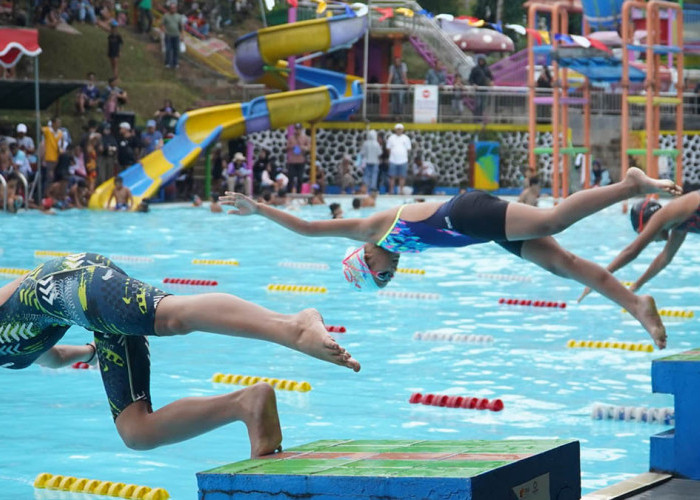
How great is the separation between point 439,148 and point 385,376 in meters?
21.7

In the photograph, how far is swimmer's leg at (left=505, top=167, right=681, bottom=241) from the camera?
5.64m

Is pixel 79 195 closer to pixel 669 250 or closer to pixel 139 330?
pixel 669 250

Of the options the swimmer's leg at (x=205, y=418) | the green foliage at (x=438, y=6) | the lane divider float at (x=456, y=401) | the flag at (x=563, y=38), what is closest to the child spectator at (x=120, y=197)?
the flag at (x=563, y=38)

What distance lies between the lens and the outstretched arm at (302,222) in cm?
529

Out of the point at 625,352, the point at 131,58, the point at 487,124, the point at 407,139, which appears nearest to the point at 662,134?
A: the point at 487,124

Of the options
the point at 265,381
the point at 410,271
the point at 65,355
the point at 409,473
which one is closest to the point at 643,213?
the point at 265,381

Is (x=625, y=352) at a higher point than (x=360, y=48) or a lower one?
lower

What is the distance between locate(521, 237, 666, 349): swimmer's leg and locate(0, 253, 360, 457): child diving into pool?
8.71 feet

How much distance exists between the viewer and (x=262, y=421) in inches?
146

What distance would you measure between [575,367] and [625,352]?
0.78 meters

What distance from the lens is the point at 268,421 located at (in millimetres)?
3707

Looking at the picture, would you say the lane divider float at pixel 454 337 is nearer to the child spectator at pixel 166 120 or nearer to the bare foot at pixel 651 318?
the bare foot at pixel 651 318

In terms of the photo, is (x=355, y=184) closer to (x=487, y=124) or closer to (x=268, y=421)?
(x=487, y=124)

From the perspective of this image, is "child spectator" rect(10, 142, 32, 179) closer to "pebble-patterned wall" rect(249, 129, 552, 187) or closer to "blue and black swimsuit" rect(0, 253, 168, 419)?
"pebble-patterned wall" rect(249, 129, 552, 187)
